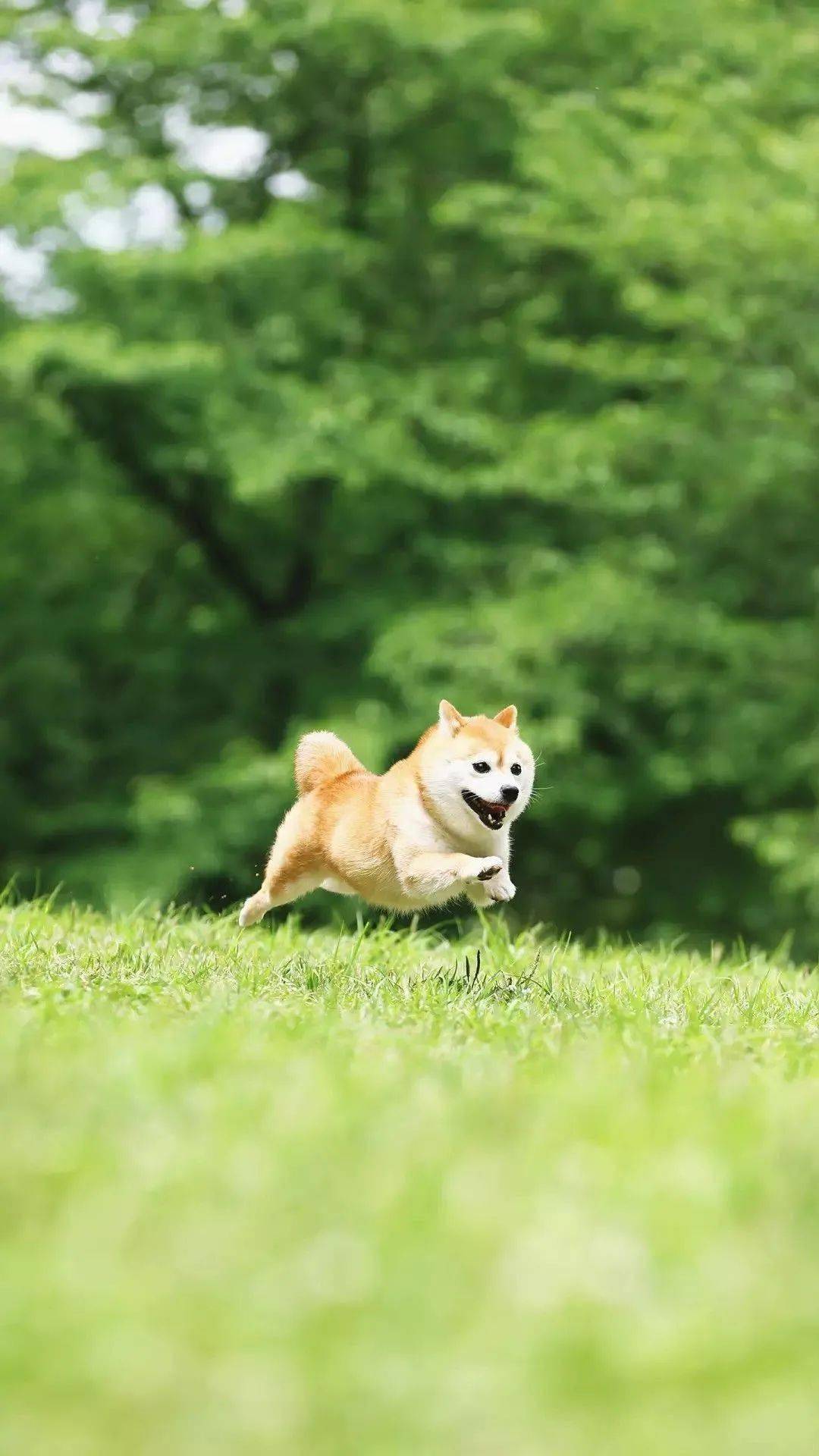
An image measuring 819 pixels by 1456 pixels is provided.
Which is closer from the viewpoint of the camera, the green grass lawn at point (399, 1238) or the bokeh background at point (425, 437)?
the green grass lawn at point (399, 1238)

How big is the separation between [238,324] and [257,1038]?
35.6 feet

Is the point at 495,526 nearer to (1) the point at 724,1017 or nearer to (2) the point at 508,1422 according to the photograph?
(1) the point at 724,1017

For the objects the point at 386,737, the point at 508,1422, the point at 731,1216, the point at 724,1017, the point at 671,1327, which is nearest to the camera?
the point at 508,1422

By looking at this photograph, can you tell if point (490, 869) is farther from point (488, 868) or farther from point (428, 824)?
point (428, 824)

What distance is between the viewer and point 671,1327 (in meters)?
2.20

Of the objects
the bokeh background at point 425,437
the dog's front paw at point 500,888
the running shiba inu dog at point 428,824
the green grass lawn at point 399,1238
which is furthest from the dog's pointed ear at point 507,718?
the bokeh background at point 425,437

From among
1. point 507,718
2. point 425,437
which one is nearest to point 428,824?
point 507,718

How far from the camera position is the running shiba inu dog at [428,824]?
4523 mm

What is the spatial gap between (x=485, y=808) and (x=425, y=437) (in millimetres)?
9078

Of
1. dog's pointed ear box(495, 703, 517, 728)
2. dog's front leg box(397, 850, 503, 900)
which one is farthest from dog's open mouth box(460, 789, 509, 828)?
dog's pointed ear box(495, 703, 517, 728)

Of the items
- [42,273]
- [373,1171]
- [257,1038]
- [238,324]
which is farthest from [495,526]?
[373,1171]

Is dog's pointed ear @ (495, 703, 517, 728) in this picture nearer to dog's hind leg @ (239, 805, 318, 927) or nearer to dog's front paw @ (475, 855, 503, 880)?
dog's front paw @ (475, 855, 503, 880)

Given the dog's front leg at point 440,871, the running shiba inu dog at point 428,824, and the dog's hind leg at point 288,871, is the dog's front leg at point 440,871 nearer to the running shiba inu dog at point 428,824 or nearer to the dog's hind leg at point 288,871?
the running shiba inu dog at point 428,824

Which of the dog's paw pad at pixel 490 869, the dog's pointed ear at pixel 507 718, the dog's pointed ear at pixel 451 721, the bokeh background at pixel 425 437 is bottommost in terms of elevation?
the dog's paw pad at pixel 490 869
